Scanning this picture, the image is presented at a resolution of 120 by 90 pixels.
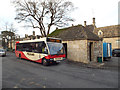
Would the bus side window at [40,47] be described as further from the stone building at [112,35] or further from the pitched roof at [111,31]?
the pitched roof at [111,31]

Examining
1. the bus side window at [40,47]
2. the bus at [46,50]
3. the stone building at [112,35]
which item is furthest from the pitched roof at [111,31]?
the bus side window at [40,47]

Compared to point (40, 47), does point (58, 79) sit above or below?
below

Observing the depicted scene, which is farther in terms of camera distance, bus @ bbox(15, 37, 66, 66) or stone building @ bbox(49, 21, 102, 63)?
stone building @ bbox(49, 21, 102, 63)

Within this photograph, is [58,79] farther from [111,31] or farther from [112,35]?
[111,31]

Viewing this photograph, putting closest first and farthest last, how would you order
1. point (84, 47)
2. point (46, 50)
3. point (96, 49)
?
point (46, 50)
point (84, 47)
point (96, 49)

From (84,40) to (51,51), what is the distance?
5.06 meters

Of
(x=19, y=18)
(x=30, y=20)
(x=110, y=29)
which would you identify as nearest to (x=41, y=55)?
(x=30, y=20)

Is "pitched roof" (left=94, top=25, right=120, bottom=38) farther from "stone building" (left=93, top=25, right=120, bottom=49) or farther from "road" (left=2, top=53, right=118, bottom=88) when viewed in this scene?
"road" (left=2, top=53, right=118, bottom=88)

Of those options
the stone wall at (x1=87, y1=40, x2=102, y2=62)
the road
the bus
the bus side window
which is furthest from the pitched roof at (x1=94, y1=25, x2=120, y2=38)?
the bus side window

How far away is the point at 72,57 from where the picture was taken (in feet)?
44.1

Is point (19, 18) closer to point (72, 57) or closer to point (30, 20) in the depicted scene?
point (30, 20)

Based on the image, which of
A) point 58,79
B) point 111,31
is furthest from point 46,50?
point 111,31

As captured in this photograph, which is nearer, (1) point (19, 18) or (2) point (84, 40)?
(2) point (84, 40)

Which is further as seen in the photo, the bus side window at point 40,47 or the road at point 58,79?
the bus side window at point 40,47
